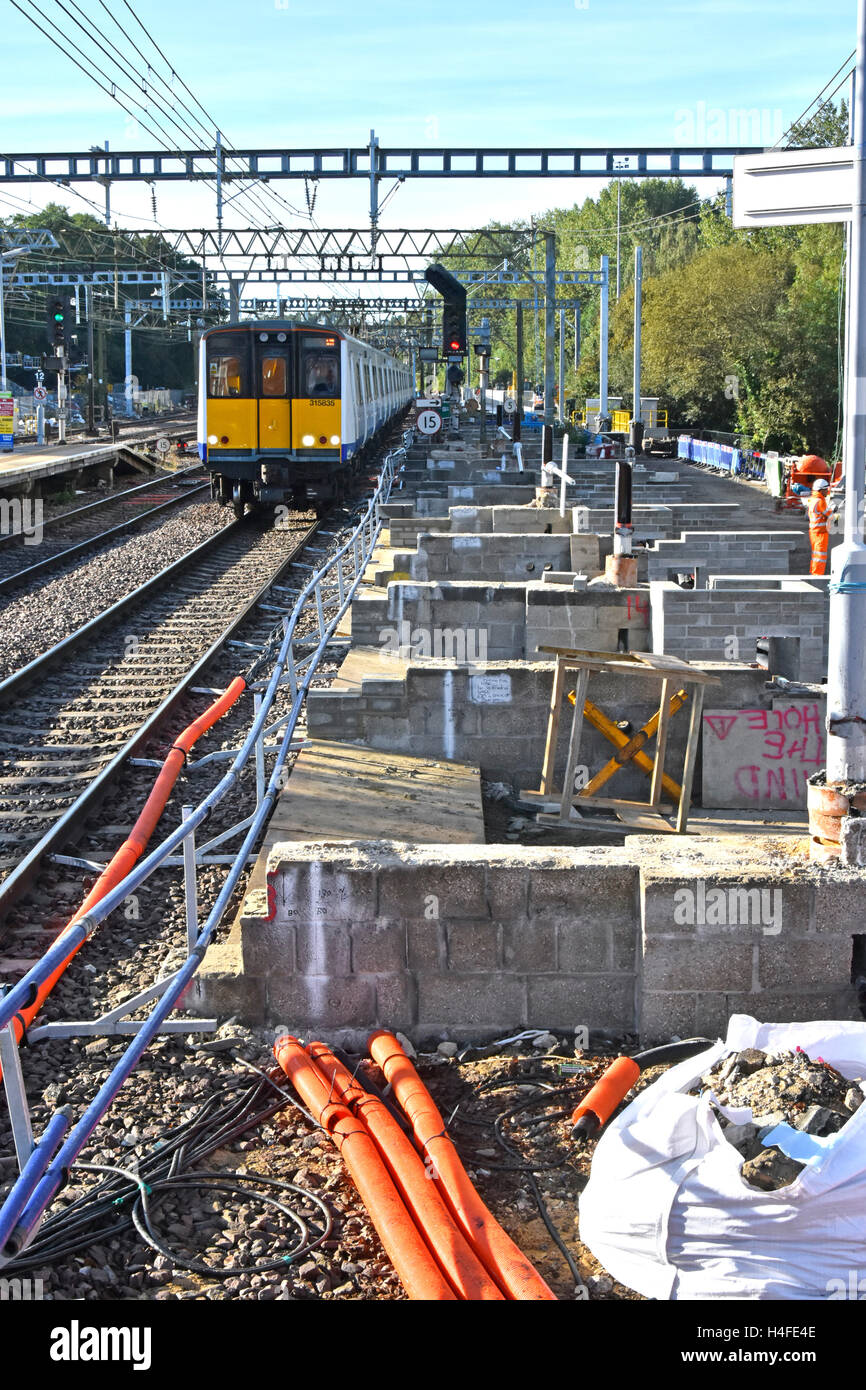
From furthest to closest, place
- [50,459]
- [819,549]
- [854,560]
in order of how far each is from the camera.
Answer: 1. [50,459]
2. [819,549]
3. [854,560]

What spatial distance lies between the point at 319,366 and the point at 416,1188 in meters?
22.3

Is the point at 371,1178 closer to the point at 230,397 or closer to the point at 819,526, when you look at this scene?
the point at 819,526

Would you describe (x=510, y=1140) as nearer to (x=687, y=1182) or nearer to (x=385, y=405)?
(x=687, y=1182)

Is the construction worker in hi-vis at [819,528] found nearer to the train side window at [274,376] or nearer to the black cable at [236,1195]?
the train side window at [274,376]

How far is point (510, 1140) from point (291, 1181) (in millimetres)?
826

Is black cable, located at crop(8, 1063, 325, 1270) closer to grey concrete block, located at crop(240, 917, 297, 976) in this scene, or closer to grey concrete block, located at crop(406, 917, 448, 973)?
grey concrete block, located at crop(240, 917, 297, 976)

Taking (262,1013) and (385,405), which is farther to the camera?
(385,405)

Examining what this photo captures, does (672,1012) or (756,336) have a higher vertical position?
(756,336)

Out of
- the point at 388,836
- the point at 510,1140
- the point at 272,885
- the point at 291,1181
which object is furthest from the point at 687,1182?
the point at 388,836

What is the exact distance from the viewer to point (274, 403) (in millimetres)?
25531

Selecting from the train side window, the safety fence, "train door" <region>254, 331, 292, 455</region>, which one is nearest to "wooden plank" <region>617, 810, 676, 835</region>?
"train door" <region>254, 331, 292, 455</region>

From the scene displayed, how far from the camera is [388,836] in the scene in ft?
27.8

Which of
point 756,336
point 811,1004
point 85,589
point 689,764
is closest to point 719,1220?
point 811,1004

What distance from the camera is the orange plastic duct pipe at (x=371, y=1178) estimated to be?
413 cm
